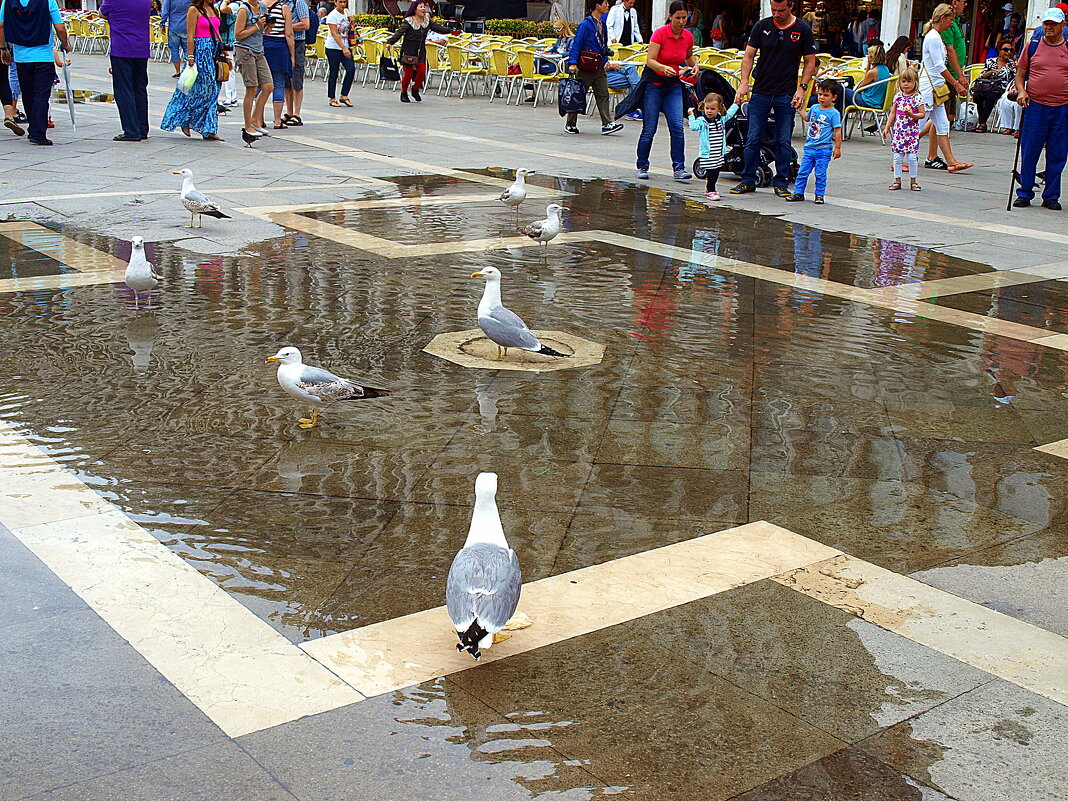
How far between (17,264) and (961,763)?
6.91m

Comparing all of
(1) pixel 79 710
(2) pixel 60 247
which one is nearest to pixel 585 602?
(1) pixel 79 710

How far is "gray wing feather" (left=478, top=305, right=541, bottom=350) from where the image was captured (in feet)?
18.4

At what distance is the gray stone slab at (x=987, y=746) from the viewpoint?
8.69ft

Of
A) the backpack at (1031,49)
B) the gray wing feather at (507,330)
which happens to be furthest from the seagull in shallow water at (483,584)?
the backpack at (1031,49)

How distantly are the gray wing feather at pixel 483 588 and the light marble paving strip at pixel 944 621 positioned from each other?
1.05 metres

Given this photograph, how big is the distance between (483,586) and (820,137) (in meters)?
8.42

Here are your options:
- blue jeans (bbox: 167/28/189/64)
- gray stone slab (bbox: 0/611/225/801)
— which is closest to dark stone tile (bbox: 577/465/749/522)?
gray stone slab (bbox: 0/611/225/801)

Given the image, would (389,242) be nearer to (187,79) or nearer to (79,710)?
(187,79)

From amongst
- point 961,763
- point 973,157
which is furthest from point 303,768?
point 973,157

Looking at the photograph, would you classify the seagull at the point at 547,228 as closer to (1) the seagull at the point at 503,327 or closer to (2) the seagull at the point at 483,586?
(1) the seagull at the point at 503,327

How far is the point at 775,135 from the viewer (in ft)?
37.3

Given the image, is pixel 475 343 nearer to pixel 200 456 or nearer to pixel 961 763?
pixel 200 456

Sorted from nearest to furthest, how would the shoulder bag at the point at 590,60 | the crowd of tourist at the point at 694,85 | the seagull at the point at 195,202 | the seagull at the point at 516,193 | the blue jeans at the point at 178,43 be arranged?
the seagull at the point at 195,202 → the seagull at the point at 516,193 → the crowd of tourist at the point at 694,85 → the shoulder bag at the point at 590,60 → the blue jeans at the point at 178,43

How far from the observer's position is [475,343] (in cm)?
617
